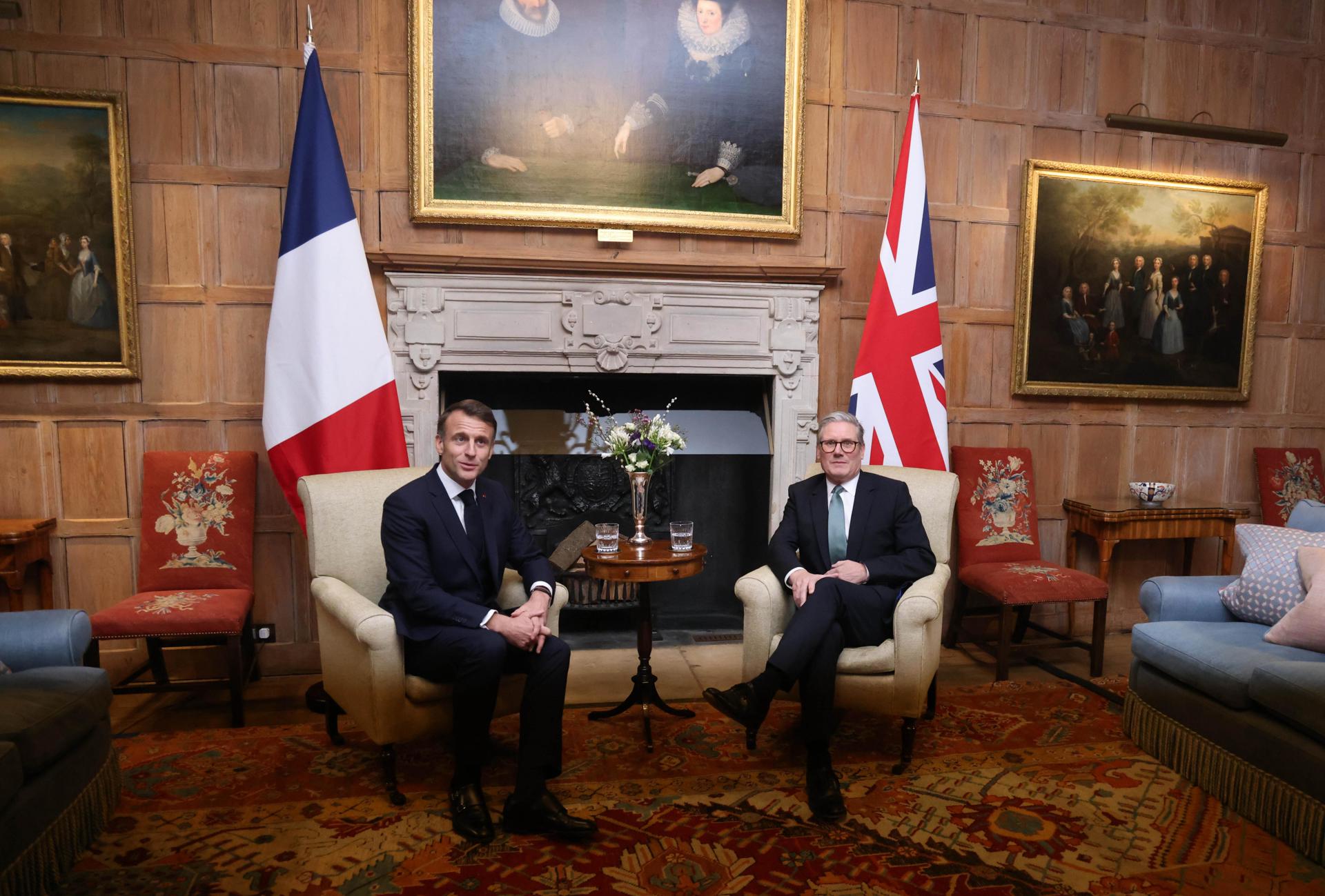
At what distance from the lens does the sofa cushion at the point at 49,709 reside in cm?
198

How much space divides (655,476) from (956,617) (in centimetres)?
185

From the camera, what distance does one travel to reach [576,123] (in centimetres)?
391

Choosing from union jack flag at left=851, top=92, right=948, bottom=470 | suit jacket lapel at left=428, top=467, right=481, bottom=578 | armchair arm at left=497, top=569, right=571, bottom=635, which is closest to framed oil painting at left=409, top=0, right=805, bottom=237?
union jack flag at left=851, top=92, right=948, bottom=470

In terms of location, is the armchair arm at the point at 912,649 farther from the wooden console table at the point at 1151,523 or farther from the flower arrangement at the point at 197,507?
the flower arrangement at the point at 197,507

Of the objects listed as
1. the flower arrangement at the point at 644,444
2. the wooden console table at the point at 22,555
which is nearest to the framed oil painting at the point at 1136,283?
the flower arrangement at the point at 644,444

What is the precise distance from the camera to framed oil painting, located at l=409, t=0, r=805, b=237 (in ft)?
12.4

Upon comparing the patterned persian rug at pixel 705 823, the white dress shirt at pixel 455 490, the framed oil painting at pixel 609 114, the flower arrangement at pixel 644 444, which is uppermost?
the framed oil painting at pixel 609 114

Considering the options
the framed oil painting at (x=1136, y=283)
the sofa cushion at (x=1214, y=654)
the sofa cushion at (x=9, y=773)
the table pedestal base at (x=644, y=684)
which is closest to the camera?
the sofa cushion at (x=9, y=773)

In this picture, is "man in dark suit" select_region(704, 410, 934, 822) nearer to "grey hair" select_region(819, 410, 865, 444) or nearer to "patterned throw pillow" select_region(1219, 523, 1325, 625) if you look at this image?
"grey hair" select_region(819, 410, 865, 444)

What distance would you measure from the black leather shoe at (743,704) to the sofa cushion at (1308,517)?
2258 mm

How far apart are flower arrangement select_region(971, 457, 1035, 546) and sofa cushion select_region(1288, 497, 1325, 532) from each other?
4.07ft

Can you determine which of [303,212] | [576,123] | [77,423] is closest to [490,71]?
[576,123]

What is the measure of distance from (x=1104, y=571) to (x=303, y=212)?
442cm

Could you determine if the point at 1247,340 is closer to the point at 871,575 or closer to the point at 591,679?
the point at 871,575
